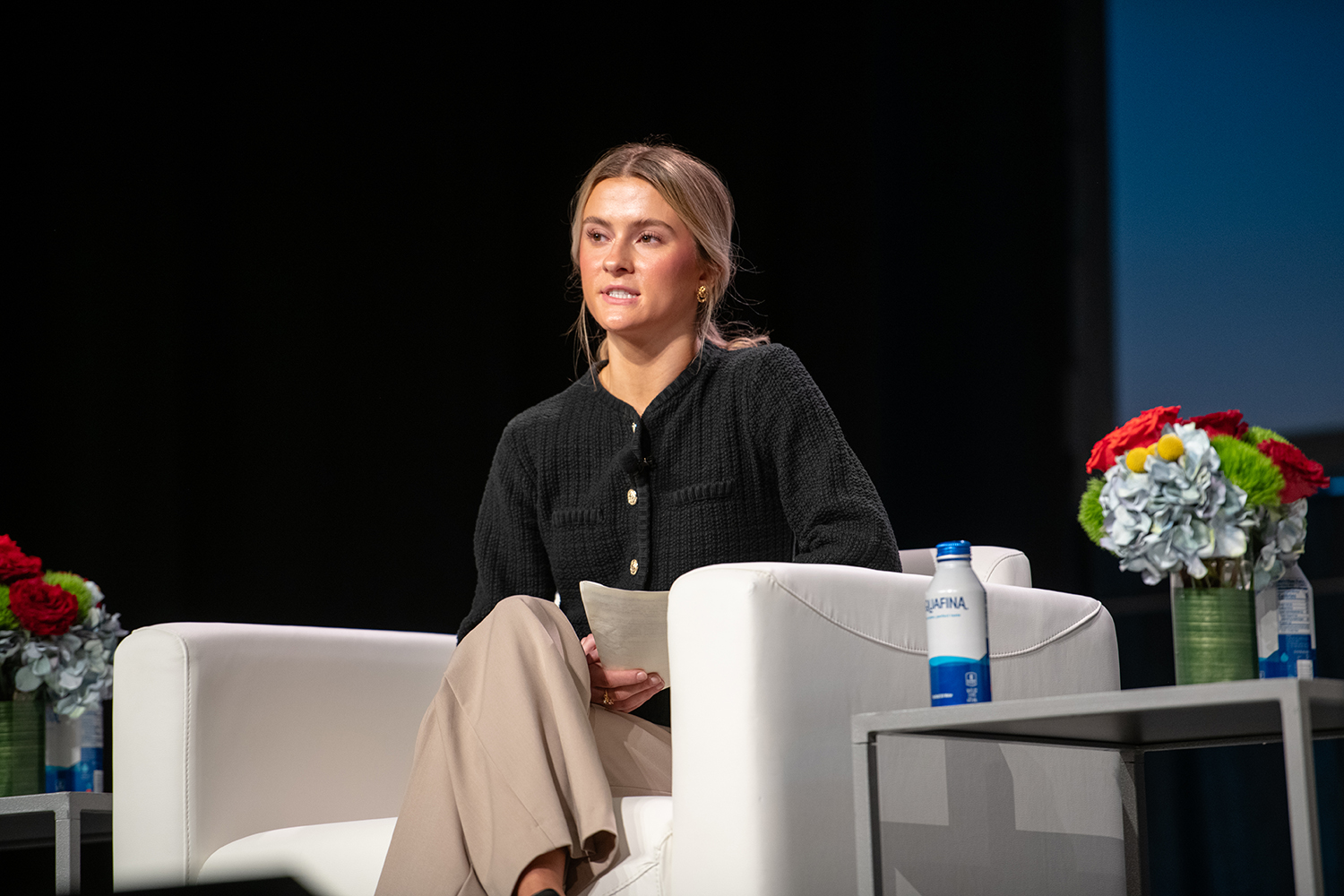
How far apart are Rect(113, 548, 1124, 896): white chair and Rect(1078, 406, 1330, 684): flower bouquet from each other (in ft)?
0.85

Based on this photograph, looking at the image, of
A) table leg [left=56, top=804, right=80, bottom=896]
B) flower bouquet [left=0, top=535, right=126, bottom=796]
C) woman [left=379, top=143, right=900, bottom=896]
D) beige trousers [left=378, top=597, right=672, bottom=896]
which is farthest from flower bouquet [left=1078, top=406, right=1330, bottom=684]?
flower bouquet [left=0, top=535, right=126, bottom=796]

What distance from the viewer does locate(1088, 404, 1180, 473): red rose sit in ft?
4.41

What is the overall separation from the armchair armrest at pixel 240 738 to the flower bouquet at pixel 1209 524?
1026mm

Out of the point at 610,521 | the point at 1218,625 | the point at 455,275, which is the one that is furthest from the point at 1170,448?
the point at 455,275

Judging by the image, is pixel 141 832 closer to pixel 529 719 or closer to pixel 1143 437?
pixel 529 719

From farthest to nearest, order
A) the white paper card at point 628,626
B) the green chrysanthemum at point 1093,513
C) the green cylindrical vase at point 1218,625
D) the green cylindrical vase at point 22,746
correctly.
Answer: the green cylindrical vase at point 22,746
the white paper card at point 628,626
the green chrysanthemum at point 1093,513
the green cylindrical vase at point 1218,625

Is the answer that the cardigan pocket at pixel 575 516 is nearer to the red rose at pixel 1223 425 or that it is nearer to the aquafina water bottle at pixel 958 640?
the aquafina water bottle at pixel 958 640

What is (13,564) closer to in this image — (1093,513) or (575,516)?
(575,516)

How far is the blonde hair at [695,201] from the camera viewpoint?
2.04 meters

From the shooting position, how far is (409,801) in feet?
4.78

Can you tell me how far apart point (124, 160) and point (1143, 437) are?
2.18 m

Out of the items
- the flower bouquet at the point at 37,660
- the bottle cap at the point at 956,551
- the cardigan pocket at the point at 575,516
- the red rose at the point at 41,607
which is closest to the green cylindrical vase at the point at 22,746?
the flower bouquet at the point at 37,660

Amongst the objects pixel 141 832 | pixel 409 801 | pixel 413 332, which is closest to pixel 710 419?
pixel 409 801

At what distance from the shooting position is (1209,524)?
1.29m
